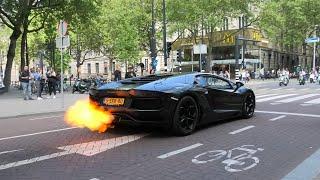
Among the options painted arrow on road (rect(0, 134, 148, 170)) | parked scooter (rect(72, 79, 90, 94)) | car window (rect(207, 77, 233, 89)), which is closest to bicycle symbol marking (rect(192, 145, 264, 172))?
painted arrow on road (rect(0, 134, 148, 170))

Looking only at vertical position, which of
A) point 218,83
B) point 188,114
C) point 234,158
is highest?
point 218,83

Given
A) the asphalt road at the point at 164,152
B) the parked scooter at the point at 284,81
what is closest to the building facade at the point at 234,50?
the parked scooter at the point at 284,81

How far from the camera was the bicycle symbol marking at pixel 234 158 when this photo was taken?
294 inches

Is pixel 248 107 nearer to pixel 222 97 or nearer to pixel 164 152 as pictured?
pixel 222 97

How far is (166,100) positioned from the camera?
31.4 feet

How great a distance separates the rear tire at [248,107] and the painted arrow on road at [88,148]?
140 inches

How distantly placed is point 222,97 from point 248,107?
1620 mm

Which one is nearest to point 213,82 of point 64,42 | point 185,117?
point 185,117

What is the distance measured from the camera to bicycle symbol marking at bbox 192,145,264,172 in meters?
7.47

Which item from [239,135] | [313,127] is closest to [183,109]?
[239,135]

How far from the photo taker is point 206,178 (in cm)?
673

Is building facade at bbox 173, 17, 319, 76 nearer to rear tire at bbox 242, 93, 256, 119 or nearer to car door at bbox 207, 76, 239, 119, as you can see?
rear tire at bbox 242, 93, 256, 119

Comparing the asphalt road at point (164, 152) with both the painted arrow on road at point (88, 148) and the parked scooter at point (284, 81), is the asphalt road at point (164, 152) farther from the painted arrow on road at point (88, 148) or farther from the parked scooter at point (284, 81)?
the parked scooter at point (284, 81)

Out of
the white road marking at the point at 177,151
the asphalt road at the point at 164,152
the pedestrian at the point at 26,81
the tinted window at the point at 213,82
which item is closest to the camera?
the asphalt road at the point at 164,152
